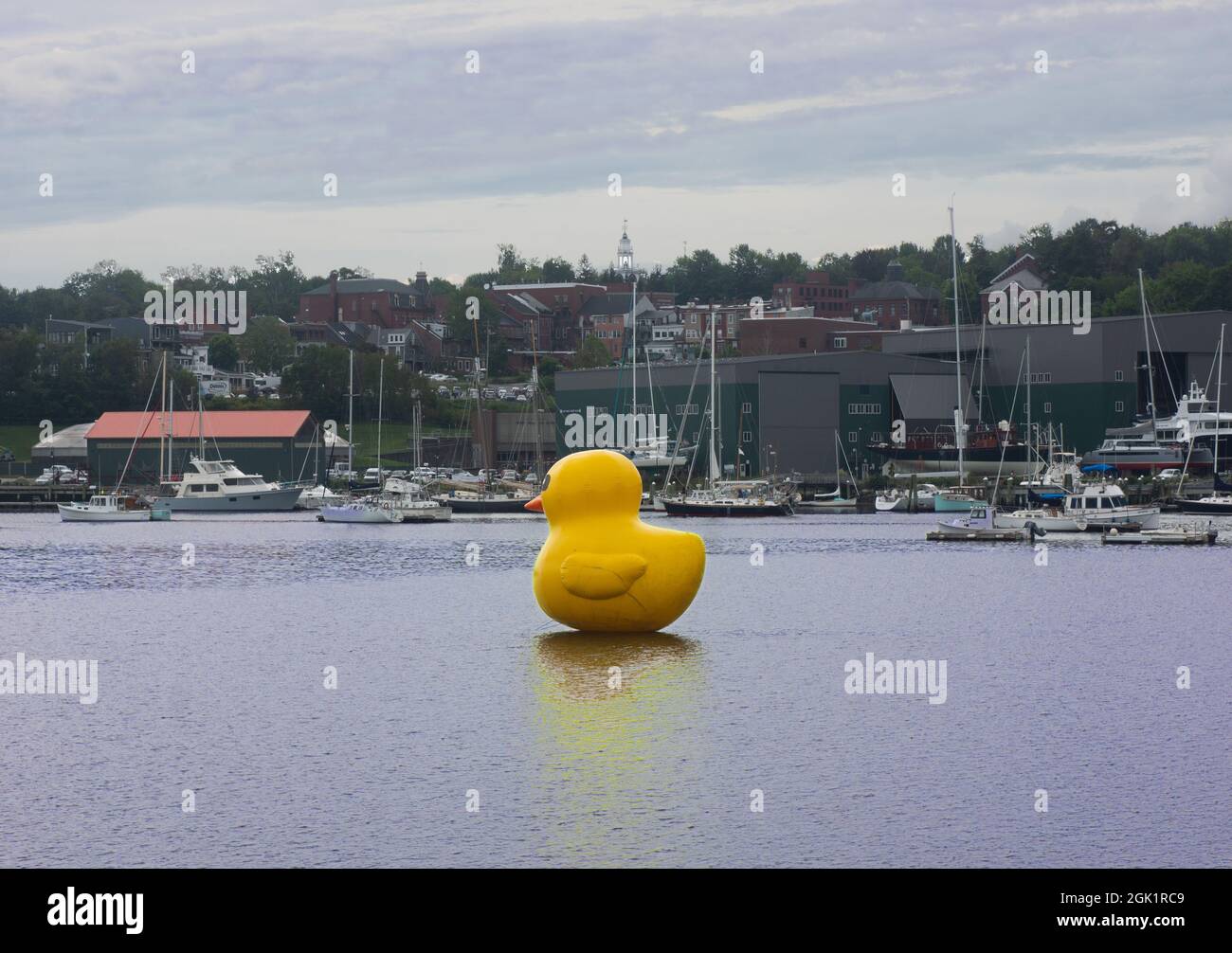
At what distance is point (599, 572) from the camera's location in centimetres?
3350

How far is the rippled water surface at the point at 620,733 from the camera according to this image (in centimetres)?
1959

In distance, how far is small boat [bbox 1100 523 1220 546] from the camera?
74438 mm

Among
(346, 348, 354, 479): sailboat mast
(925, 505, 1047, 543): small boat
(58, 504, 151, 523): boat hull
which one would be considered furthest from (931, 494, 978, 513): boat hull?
(58, 504, 151, 523): boat hull

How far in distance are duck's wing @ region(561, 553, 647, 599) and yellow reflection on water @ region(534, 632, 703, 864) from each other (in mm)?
1342

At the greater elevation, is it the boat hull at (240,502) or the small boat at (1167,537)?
the boat hull at (240,502)

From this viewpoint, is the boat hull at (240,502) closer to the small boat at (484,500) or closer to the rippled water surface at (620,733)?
the small boat at (484,500)

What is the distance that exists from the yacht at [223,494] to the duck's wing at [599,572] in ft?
291

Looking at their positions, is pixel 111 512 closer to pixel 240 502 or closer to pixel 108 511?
pixel 108 511

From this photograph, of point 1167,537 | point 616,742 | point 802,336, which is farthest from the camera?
point 802,336

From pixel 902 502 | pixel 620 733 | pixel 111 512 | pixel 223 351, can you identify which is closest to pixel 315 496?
pixel 111 512

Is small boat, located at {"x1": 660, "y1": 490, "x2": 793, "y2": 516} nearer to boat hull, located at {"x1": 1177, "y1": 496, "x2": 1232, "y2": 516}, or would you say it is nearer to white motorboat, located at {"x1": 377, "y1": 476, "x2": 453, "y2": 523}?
white motorboat, located at {"x1": 377, "y1": 476, "x2": 453, "y2": 523}

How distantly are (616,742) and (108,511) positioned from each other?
9071 cm

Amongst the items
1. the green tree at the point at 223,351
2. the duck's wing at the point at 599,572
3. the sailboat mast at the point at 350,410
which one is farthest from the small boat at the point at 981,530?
the green tree at the point at 223,351

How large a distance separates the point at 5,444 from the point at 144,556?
93.2m
